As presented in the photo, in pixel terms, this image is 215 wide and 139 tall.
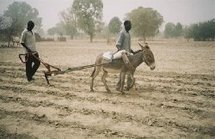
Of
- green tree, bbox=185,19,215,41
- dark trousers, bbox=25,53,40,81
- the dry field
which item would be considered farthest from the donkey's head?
green tree, bbox=185,19,215,41

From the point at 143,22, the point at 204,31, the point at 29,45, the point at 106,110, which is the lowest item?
the point at 106,110

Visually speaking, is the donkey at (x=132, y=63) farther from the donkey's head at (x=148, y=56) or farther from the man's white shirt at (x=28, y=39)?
the man's white shirt at (x=28, y=39)

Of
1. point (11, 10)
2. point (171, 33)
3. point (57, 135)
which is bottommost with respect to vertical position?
point (57, 135)

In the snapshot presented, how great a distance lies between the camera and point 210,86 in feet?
34.3

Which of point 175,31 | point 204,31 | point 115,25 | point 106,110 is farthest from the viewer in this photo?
point 175,31

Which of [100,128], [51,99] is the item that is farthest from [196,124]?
[51,99]

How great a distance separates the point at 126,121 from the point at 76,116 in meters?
1.38

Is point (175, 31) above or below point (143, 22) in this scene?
below

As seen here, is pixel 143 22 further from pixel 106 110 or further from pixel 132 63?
pixel 106 110

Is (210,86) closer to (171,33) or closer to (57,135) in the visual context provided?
(57,135)

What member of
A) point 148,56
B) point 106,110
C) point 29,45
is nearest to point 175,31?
point 29,45

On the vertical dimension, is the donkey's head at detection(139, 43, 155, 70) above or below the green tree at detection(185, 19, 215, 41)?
below

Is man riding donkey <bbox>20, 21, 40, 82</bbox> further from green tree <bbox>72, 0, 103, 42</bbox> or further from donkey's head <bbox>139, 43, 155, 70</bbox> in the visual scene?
green tree <bbox>72, 0, 103, 42</bbox>

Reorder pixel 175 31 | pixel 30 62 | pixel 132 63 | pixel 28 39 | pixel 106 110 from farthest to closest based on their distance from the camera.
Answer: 1. pixel 175 31
2. pixel 30 62
3. pixel 28 39
4. pixel 132 63
5. pixel 106 110
